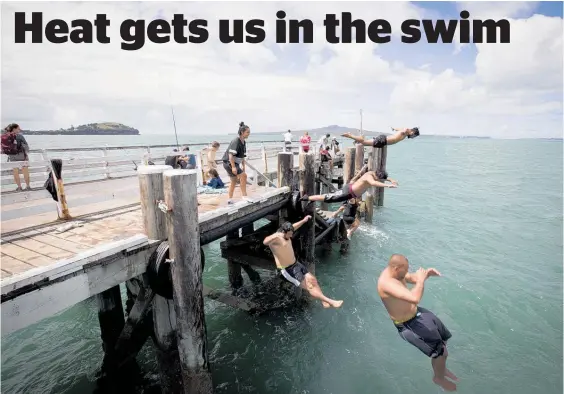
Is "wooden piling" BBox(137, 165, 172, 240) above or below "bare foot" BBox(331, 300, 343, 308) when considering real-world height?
above

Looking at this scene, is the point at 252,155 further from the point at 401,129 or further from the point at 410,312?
the point at 410,312

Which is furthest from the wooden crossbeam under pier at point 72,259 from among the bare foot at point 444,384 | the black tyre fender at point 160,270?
the bare foot at point 444,384

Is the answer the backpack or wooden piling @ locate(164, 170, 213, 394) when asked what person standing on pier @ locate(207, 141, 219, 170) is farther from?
wooden piling @ locate(164, 170, 213, 394)

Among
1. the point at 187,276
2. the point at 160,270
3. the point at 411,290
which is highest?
the point at 160,270

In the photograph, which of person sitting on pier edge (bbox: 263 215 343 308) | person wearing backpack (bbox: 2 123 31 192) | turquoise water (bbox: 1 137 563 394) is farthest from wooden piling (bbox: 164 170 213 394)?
person wearing backpack (bbox: 2 123 31 192)

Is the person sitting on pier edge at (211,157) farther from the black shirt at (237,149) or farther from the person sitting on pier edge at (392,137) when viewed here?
the person sitting on pier edge at (392,137)

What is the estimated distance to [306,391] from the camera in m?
6.60

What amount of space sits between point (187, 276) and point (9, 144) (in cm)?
737

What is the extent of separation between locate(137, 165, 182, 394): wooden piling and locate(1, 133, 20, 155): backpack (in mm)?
6231

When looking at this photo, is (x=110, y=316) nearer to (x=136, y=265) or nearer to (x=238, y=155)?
(x=136, y=265)

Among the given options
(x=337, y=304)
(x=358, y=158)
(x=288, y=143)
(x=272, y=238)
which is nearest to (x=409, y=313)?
(x=337, y=304)

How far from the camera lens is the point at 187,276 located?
4840 mm

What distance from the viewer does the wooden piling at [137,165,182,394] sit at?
4.69 metres

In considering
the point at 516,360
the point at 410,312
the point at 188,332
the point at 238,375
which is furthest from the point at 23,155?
the point at 516,360
